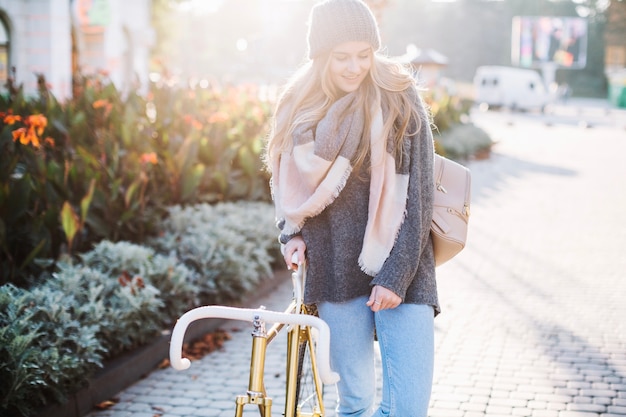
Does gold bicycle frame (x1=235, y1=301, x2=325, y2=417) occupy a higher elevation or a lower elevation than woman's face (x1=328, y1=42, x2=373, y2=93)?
lower

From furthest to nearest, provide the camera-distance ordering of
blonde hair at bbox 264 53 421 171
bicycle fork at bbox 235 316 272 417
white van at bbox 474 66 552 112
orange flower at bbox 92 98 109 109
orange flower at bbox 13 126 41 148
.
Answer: white van at bbox 474 66 552 112 < orange flower at bbox 92 98 109 109 < orange flower at bbox 13 126 41 148 < blonde hair at bbox 264 53 421 171 < bicycle fork at bbox 235 316 272 417

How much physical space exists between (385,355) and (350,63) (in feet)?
3.36

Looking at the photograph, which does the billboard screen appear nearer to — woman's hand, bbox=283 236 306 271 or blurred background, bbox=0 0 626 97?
blurred background, bbox=0 0 626 97

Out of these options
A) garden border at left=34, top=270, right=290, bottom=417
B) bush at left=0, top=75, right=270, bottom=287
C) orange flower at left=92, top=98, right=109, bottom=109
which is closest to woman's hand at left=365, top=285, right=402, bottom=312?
garden border at left=34, top=270, right=290, bottom=417

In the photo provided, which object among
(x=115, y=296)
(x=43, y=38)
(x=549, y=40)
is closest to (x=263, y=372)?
(x=115, y=296)

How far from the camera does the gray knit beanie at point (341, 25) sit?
107 inches

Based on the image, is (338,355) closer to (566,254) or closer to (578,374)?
(578,374)

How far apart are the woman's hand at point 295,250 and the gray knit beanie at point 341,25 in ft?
2.25

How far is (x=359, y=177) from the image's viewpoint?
2725mm

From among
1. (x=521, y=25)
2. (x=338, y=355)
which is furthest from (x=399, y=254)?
(x=521, y=25)

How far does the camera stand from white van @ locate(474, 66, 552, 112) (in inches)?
1569

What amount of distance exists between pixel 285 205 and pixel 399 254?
A: 1.56ft

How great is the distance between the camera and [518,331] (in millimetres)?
5617

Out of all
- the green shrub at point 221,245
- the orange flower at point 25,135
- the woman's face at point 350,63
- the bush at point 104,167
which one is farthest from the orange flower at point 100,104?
the woman's face at point 350,63
